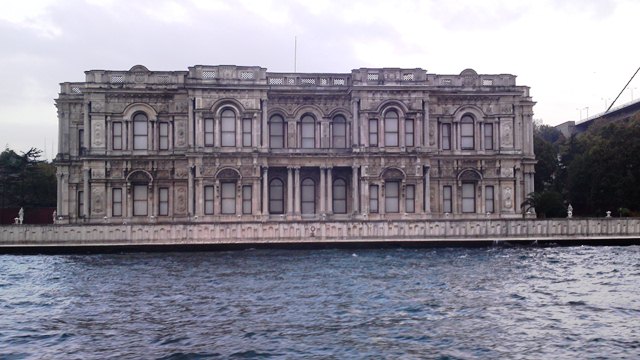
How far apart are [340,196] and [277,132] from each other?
212 inches

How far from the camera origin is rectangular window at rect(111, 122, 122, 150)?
1727 inches

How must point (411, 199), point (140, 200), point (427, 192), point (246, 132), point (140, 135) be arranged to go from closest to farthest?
1. point (246, 132)
2. point (427, 192)
3. point (411, 199)
4. point (140, 200)
5. point (140, 135)

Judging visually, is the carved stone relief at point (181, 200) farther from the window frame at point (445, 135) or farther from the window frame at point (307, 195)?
the window frame at point (445, 135)

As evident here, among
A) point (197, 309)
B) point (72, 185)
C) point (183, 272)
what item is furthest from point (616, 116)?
point (197, 309)

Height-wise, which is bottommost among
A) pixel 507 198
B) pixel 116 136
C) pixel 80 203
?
pixel 80 203

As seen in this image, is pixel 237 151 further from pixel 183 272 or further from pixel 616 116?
pixel 616 116

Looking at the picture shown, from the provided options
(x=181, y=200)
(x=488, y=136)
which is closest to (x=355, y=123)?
(x=488, y=136)

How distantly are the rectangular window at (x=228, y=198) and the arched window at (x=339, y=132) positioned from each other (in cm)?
678

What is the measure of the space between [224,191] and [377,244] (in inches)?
444

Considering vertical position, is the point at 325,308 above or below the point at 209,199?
below

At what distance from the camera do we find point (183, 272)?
27.0m

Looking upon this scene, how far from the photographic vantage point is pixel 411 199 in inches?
1724

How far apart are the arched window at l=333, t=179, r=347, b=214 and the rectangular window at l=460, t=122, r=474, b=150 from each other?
25.2 ft

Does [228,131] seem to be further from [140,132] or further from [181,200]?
[140,132]
